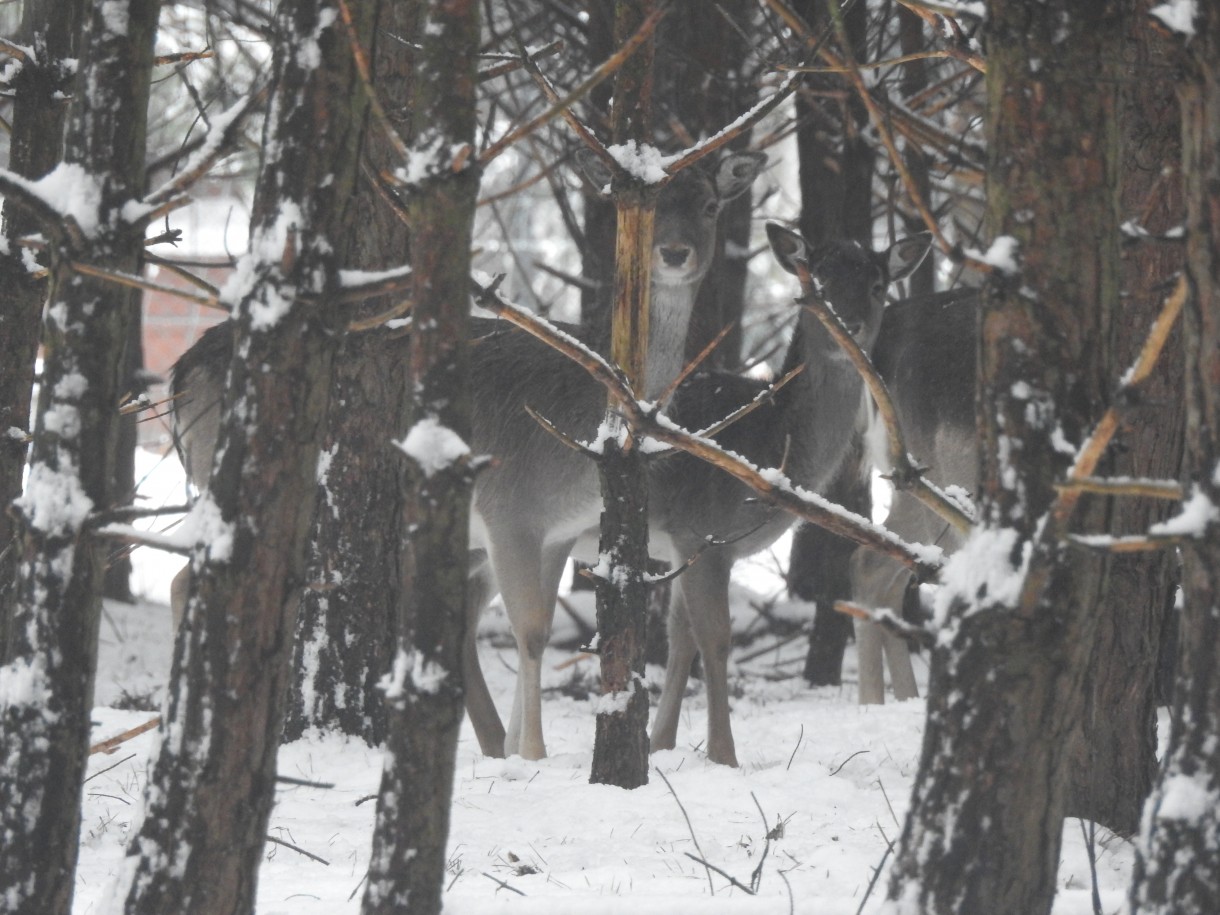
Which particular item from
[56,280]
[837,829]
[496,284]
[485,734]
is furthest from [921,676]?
[56,280]

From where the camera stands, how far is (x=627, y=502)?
5492mm

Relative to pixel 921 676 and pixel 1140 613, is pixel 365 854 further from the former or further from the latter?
pixel 921 676

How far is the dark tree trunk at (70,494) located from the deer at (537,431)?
143 inches

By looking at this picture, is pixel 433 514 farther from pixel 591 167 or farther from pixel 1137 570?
pixel 591 167

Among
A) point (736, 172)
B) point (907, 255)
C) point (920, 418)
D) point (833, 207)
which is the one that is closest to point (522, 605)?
point (736, 172)

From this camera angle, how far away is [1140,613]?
4930 mm

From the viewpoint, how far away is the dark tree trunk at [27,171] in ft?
14.4

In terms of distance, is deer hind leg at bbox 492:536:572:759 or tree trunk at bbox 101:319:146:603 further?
tree trunk at bbox 101:319:146:603

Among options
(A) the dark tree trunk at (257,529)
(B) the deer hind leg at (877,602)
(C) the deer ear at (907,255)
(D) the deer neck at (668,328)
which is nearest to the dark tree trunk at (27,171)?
Result: (A) the dark tree trunk at (257,529)

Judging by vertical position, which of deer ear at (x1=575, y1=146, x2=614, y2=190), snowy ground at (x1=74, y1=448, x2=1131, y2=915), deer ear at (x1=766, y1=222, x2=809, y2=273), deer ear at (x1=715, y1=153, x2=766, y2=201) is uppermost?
deer ear at (x1=715, y1=153, x2=766, y2=201)

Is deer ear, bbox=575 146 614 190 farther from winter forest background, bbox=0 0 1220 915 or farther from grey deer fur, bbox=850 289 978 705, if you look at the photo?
grey deer fur, bbox=850 289 978 705

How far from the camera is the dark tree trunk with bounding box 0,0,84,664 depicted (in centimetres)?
439

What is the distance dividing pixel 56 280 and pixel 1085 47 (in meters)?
2.19

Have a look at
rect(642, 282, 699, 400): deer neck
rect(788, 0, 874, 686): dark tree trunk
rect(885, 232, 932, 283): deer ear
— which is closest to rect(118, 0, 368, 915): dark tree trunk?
Result: rect(642, 282, 699, 400): deer neck
